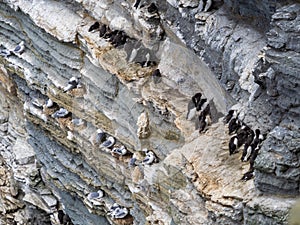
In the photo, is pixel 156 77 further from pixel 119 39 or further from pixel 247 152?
pixel 247 152

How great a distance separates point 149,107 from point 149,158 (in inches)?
39.5

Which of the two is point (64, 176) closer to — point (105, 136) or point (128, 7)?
point (105, 136)

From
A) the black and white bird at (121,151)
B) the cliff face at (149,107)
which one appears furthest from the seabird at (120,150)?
the cliff face at (149,107)

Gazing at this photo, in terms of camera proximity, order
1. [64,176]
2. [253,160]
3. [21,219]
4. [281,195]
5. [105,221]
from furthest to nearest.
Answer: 1. [21,219]
2. [64,176]
3. [105,221]
4. [253,160]
5. [281,195]

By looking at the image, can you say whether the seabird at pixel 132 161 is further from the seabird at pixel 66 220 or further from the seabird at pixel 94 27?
the seabird at pixel 66 220

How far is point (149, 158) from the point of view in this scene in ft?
42.0

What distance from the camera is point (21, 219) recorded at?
19359 mm

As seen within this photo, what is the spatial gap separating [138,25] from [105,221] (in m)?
4.13

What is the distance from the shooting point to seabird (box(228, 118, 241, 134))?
34.6 feet

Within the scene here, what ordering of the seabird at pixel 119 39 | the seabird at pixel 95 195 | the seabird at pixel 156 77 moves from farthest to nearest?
the seabird at pixel 95 195 → the seabird at pixel 119 39 → the seabird at pixel 156 77

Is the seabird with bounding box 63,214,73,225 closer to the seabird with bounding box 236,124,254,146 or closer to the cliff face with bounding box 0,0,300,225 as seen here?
the cliff face with bounding box 0,0,300,225

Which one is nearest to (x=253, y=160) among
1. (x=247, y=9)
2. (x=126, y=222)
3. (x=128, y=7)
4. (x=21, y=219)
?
(x=247, y=9)

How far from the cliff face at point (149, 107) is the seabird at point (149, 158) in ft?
0.29

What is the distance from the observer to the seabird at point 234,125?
10559 millimetres
